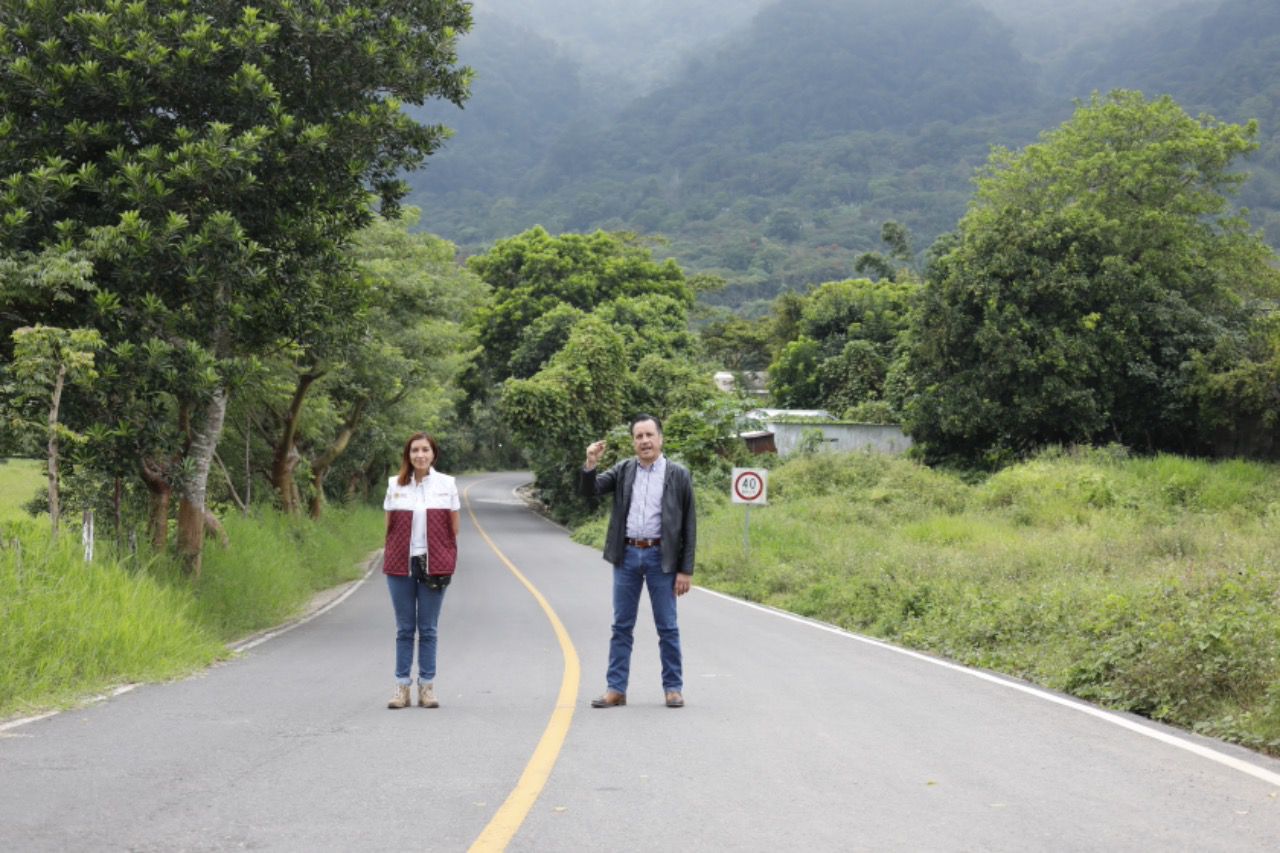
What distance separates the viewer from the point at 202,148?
12.5 m

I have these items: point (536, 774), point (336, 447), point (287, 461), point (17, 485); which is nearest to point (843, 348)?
point (336, 447)

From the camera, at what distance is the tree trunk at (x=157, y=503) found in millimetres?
13773

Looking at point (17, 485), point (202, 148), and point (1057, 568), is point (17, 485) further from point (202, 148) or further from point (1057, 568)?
point (1057, 568)

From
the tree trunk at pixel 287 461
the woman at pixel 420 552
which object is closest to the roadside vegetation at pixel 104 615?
the woman at pixel 420 552

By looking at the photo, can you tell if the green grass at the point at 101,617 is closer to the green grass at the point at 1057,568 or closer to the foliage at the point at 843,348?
the green grass at the point at 1057,568

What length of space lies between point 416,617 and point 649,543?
1744 mm

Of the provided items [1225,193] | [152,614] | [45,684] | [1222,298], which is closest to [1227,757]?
[45,684]

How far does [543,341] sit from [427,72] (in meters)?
37.8

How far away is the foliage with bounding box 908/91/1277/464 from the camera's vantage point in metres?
35.8

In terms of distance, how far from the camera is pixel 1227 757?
273 inches

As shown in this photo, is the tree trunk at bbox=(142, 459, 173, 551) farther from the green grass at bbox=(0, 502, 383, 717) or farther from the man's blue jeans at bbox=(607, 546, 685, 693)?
the man's blue jeans at bbox=(607, 546, 685, 693)

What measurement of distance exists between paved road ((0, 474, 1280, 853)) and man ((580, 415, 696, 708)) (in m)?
0.34

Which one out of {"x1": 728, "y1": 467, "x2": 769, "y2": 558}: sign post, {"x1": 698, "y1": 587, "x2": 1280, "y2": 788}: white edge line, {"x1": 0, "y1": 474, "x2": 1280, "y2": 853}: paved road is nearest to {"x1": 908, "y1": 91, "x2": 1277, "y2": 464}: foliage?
{"x1": 728, "y1": 467, "x2": 769, "y2": 558}: sign post

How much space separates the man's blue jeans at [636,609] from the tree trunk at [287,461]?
17101mm
